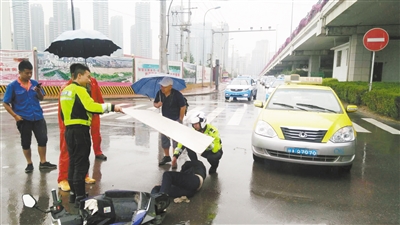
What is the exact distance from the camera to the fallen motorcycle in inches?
109

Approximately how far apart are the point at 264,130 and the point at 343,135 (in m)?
1.25

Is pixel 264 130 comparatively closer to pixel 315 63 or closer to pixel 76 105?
pixel 76 105

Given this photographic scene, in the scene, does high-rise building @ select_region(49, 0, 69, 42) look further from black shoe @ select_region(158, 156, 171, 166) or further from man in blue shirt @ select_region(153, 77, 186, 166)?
black shoe @ select_region(158, 156, 171, 166)

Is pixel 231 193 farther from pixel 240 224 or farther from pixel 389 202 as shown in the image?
pixel 389 202

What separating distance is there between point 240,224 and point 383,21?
17957 mm

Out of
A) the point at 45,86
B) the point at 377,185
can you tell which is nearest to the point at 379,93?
the point at 377,185

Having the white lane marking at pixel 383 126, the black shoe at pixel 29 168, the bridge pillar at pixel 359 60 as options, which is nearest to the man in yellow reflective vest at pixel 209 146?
the black shoe at pixel 29 168

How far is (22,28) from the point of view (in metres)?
25.4

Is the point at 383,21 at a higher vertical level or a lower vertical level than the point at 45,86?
higher

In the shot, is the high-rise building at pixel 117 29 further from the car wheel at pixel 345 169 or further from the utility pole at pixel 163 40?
the car wheel at pixel 345 169

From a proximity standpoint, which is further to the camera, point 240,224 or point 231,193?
point 231,193

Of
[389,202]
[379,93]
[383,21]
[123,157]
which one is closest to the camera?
[389,202]

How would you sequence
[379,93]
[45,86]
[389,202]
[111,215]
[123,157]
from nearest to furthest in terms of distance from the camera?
1. [111,215]
2. [389,202]
3. [123,157]
4. [379,93]
5. [45,86]

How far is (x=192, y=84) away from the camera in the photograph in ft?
A: 104
